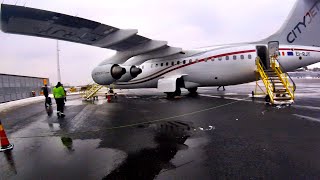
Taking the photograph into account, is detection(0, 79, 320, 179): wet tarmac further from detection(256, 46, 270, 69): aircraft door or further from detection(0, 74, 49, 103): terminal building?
detection(0, 74, 49, 103): terminal building

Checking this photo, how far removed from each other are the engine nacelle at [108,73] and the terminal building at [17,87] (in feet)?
19.3

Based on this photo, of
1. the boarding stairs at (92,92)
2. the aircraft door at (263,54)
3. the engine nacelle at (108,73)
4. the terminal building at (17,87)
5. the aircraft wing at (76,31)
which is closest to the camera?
the aircraft wing at (76,31)

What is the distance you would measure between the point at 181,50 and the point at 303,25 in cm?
865

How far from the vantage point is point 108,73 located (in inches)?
618

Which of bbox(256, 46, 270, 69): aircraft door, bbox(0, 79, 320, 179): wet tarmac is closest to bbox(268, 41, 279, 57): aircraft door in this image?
bbox(256, 46, 270, 69): aircraft door

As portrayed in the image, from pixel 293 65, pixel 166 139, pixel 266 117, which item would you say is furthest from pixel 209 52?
pixel 166 139

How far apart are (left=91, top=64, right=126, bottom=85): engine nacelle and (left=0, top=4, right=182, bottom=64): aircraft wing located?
1356 mm

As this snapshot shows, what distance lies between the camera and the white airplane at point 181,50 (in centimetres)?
1242

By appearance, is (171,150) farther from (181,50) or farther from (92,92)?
(92,92)

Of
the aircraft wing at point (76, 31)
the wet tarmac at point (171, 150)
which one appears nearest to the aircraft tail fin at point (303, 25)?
the aircraft wing at point (76, 31)

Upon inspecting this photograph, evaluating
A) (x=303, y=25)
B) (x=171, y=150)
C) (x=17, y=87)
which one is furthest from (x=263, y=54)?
(x=17, y=87)

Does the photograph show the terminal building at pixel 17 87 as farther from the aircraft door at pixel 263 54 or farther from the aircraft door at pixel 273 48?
the aircraft door at pixel 273 48

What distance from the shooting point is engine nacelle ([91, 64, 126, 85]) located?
15.7 m

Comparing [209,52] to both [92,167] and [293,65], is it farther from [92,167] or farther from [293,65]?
[92,167]
